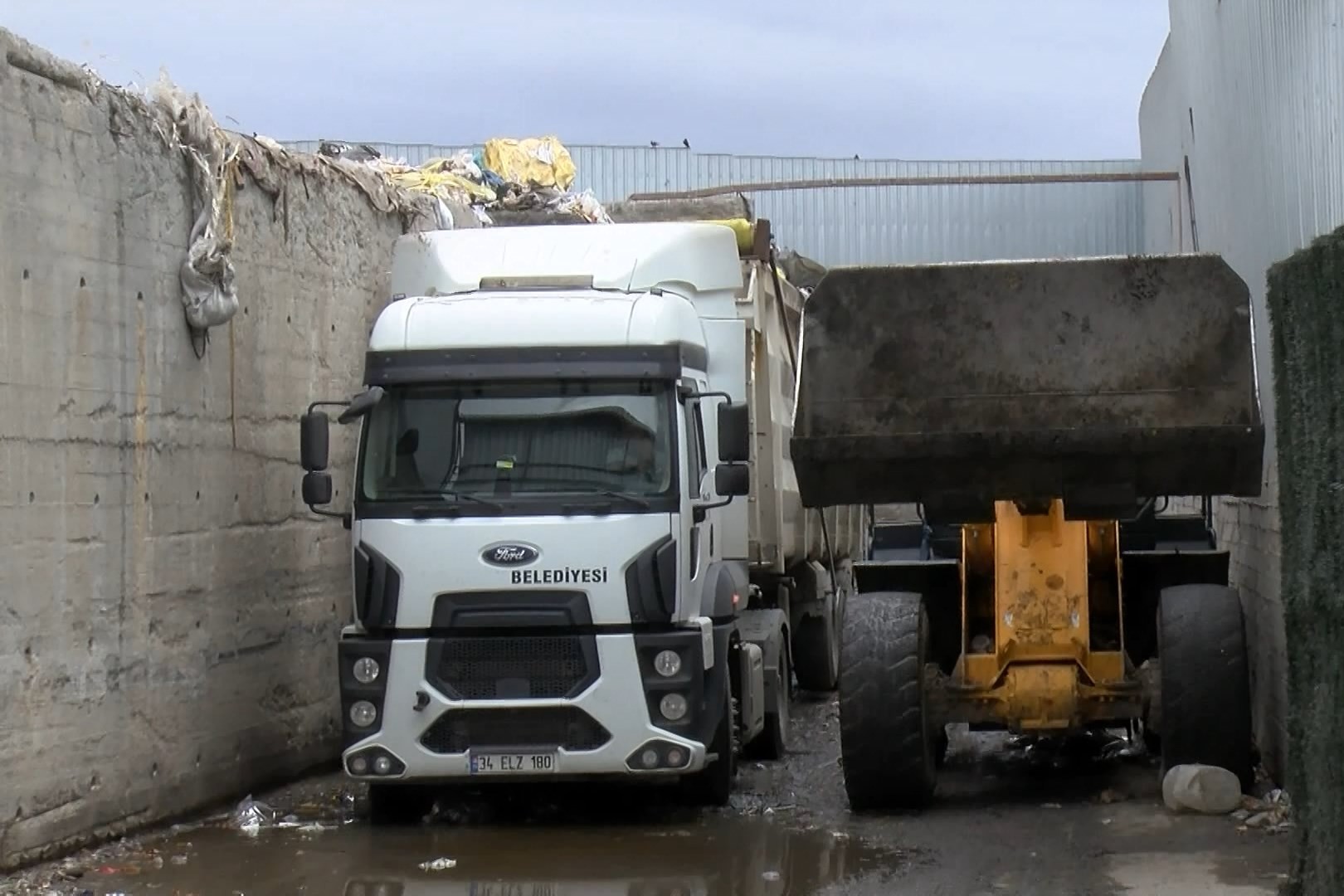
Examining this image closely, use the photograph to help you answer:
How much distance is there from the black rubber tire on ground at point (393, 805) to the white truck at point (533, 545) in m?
0.02

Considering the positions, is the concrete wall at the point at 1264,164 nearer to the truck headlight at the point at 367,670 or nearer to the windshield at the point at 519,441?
the windshield at the point at 519,441

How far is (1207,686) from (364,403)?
4754 millimetres

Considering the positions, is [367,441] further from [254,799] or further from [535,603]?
[254,799]

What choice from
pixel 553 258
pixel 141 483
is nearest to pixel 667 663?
pixel 553 258

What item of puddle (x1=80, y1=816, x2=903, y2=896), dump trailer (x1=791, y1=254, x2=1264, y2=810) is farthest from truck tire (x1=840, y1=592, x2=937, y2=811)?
puddle (x1=80, y1=816, x2=903, y2=896)

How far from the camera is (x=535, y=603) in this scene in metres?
10.0

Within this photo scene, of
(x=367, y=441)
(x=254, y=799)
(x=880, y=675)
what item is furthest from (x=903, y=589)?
(x=254, y=799)

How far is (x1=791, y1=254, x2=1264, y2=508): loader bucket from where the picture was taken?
9.79 meters

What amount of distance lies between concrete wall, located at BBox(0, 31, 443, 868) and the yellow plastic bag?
6177mm

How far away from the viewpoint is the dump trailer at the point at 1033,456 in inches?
387

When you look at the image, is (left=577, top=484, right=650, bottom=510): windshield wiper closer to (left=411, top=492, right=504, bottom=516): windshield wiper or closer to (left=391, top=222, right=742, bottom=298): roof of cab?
(left=411, top=492, right=504, bottom=516): windshield wiper

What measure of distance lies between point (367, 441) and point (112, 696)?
75.7 inches

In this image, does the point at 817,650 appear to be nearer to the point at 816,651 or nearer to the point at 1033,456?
the point at 816,651

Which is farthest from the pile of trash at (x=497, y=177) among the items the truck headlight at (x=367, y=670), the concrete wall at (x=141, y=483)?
the truck headlight at (x=367, y=670)
